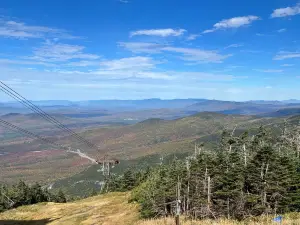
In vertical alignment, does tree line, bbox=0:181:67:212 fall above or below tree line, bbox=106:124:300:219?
below

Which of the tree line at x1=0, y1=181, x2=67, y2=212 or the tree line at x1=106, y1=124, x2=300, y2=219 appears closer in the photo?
the tree line at x1=106, y1=124, x2=300, y2=219

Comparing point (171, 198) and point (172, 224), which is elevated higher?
point (172, 224)

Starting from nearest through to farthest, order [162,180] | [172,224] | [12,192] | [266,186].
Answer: [172,224] < [266,186] < [162,180] < [12,192]

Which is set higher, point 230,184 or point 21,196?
point 230,184

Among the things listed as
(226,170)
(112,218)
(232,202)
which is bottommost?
(112,218)

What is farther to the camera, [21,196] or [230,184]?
[21,196]

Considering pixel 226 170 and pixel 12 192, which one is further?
pixel 12 192

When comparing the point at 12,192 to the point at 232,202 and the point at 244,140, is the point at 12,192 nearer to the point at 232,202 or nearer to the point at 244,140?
the point at 244,140

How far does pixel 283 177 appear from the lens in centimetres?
5175

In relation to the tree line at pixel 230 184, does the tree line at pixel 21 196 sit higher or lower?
lower

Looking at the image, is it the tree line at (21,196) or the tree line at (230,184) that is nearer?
the tree line at (230,184)

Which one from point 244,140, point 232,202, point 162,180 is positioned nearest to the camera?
point 232,202

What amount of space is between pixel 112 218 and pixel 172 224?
32902 mm

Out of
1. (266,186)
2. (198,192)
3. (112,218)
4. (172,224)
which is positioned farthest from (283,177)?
(172,224)
